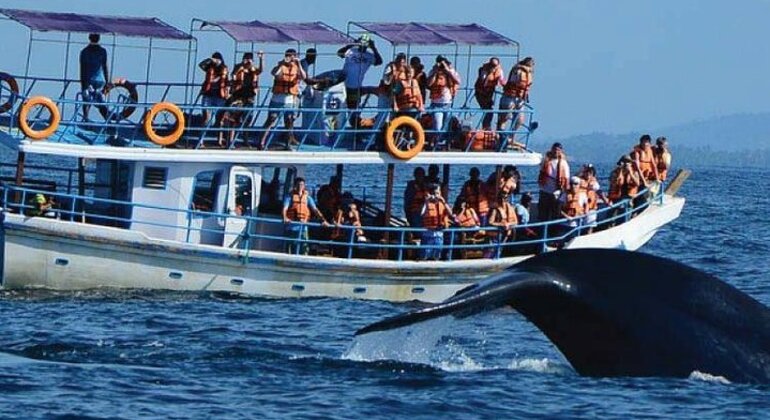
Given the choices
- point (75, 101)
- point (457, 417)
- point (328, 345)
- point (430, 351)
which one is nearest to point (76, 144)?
point (75, 101)

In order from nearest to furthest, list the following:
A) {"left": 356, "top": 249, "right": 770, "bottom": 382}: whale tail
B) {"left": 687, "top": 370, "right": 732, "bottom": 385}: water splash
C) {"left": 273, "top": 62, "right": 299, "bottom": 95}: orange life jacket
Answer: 1. {"left": 356, "top": 249, "right": 770, "bottom": 382}: whale tail
2. {"left": 687, "top": 370, "right": 732, "bottom": 385}: water splash
3. {"left": 273, "top": 62, "right": 299, "bottom": 95}: orange life jacket

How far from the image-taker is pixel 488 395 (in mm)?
21656

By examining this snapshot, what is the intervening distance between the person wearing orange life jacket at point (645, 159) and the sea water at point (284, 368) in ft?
21.3

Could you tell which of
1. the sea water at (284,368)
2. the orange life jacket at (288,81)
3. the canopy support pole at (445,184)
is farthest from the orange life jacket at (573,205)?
the orange life jacket at (288,81)

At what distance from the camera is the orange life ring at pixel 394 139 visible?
34.5 m

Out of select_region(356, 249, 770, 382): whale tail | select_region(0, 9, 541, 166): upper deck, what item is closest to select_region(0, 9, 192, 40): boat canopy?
select_region(0, 9, 541, 166): upper deck

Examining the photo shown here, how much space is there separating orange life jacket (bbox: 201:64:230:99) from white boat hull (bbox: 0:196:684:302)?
331 cm

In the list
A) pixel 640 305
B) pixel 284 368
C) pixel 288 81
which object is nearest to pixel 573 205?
pixel 288 81

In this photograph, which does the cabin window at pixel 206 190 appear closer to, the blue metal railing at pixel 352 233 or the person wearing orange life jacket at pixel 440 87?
the blue metal railing at pixel 352 233

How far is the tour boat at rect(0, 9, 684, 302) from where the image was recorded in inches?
1278

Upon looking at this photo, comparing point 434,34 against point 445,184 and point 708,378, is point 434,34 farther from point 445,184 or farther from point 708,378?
point 708,378

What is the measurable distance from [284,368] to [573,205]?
43.2 feet

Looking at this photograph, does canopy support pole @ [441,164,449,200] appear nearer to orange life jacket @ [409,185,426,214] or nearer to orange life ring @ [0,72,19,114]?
orange life jacket @ [409,185,426,214]

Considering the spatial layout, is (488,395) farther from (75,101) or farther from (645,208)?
(645,208)
